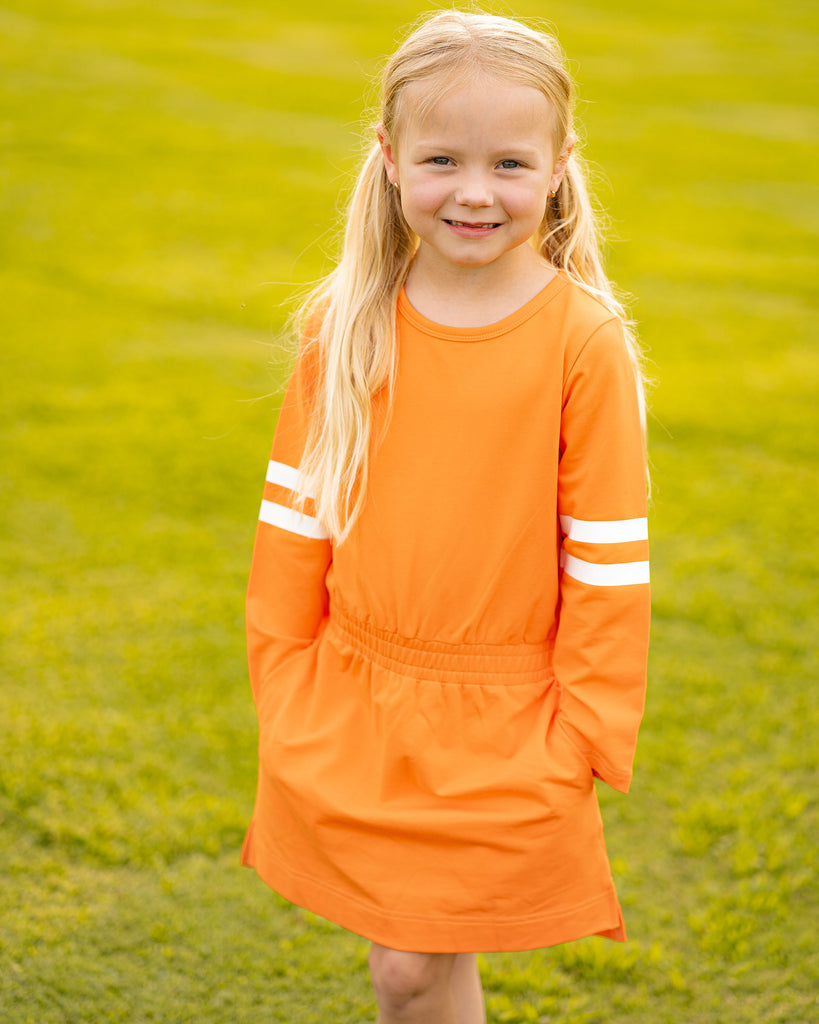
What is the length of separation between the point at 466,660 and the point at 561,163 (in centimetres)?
81

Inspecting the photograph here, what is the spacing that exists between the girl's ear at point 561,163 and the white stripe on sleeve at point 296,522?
0.70 m

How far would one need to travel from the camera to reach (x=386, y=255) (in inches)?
77.4

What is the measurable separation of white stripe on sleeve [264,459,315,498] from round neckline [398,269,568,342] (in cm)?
35

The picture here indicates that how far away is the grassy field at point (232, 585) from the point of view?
2725 mm

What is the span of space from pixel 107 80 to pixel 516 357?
1157cm

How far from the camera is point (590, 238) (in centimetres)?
199

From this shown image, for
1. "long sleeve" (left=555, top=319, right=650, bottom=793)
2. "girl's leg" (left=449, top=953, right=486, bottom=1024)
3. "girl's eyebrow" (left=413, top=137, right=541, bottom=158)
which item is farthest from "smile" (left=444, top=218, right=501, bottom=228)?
"girl's leg" (left=449, top=953, right=486, bottom=1024)

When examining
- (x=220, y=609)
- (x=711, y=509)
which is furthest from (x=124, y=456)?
(x=711, y=509)

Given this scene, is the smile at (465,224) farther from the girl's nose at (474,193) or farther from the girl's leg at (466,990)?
the girl's leg at (466,990)

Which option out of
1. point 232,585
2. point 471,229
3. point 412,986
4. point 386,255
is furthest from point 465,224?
point 232,585

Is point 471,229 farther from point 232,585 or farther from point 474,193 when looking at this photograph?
point 232,585

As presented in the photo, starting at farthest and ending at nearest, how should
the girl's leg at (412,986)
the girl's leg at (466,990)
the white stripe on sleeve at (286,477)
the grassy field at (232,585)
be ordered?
1. the grassy field at (232,585)
2. the girl's leg at (466,990)
3. the white stripe on sleeve at (286,477)
4. the girl's leg at (412,986)

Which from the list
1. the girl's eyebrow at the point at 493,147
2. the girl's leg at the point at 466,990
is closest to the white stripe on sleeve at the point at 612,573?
the girl's eyebrow at the point at 493,147

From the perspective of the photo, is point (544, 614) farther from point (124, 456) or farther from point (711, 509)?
point (124, 456)
